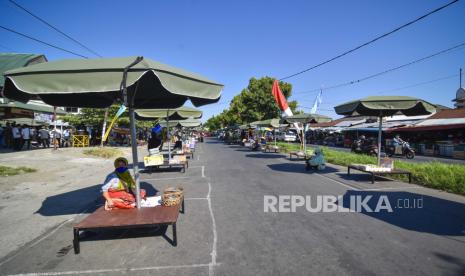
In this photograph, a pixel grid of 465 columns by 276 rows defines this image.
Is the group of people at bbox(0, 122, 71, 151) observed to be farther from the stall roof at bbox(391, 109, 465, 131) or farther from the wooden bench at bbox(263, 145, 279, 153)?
the stall roof at bbox(391, 109, 465, 131)

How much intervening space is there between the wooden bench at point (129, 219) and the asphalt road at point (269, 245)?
363 millimetres

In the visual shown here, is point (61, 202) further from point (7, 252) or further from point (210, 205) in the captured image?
point (210, 205)

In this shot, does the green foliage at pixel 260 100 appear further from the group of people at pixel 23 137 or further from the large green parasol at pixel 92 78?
the large green parasol at pixel 92 78

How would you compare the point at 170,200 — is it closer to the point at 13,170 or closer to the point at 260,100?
the point at 13,170

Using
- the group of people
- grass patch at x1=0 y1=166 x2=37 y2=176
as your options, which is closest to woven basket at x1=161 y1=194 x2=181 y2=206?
grass patch at x1=0 y1=166 x2=37 y2=176

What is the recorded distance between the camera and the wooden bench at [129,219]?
3998 millimetres

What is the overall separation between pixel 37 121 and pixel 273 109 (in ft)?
86.3

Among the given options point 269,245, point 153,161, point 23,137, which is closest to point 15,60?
point 23,137

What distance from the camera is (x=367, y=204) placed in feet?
21.4

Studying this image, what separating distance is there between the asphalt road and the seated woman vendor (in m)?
0.49

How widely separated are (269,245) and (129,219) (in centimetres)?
213

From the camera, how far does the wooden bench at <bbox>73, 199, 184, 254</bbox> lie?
4.00 m

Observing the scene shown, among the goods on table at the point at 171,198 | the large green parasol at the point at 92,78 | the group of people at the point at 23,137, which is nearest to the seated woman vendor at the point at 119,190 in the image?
the goods on table at the point at 171,198

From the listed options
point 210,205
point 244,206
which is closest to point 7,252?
point 210,205
